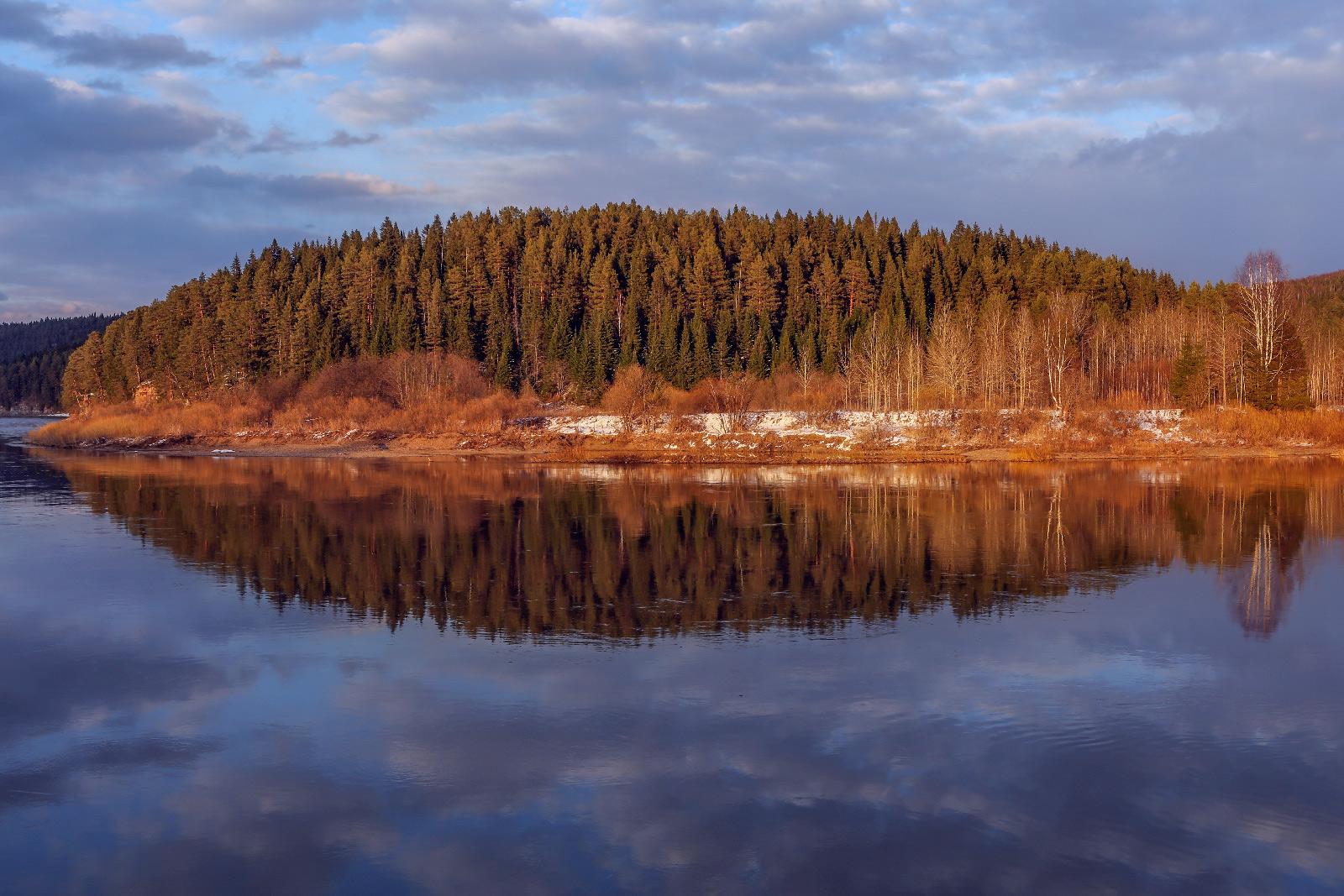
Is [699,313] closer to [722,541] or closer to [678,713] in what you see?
[722,541]

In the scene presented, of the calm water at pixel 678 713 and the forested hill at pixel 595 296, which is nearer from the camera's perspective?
the calm water at pixel 678 713

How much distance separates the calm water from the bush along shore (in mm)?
29809

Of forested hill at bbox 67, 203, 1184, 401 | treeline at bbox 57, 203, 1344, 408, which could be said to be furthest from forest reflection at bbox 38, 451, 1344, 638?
forested hill at bbox 67, 203, 1184, 401

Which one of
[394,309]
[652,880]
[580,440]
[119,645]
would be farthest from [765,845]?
[394,309]

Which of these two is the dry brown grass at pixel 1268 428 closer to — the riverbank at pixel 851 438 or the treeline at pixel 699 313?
the riverbank at pixel 851 438

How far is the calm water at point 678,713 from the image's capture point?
7.18 meters

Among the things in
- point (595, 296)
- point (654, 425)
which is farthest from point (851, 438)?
point (595, 296)

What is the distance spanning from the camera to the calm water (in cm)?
718

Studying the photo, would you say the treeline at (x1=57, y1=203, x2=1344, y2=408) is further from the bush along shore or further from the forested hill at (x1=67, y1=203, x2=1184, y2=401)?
the bush along shore

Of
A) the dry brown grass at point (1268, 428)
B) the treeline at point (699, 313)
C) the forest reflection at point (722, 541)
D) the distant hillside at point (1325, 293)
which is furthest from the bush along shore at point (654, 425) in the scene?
the distant hillside at point (1325, 293)

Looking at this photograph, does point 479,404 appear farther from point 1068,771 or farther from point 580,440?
point 1068,771

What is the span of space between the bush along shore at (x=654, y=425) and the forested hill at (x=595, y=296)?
7.43 m

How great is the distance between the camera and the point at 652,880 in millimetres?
6836

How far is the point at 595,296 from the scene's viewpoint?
304ft
